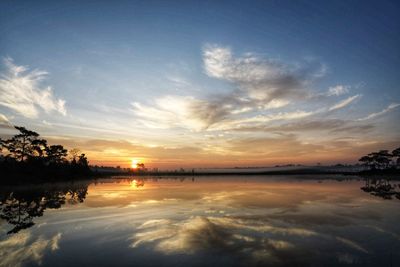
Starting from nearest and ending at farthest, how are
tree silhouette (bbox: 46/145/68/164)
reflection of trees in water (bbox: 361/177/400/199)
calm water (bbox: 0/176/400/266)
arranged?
calm water (bbox: 0/176/400/266) → reflection of trees in water (bbox: 361/177/400/199) → tree silhouette (bbox: 46/145/68/164)

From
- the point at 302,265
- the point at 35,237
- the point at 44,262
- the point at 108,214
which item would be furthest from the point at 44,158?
the point at 302,265

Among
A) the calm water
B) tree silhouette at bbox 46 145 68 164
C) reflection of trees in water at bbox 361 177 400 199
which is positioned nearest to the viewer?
the calm water

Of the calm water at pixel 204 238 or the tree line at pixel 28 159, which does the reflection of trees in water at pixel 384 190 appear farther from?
the tree line at pixel 28 159

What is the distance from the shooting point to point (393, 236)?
1366 centimetres

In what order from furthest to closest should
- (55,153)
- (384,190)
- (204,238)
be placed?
(55,153) < (384,190) < (204,238)

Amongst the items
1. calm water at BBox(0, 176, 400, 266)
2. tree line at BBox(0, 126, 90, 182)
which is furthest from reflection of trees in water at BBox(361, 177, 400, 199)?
tree line at BBox(0, 126, 90, 182)

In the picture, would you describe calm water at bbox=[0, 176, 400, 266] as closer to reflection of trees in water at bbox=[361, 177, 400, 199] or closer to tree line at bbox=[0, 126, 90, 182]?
reflection of trees in water at bbox=[361, 177, 400, 199]

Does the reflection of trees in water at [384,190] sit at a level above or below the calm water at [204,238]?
above

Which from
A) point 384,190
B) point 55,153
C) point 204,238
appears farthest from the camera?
point 55,153

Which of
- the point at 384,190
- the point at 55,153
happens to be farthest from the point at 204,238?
the point at 55,153

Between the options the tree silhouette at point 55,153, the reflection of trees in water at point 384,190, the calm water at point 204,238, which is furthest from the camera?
the tree silhouette at point 55,153

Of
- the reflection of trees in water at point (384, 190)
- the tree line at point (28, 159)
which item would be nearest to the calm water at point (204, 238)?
the reflection of trees in water at point (384, 190)

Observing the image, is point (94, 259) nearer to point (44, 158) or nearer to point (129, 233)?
point (129, 233)

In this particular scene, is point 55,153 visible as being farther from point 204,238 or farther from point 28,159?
point 204,238
